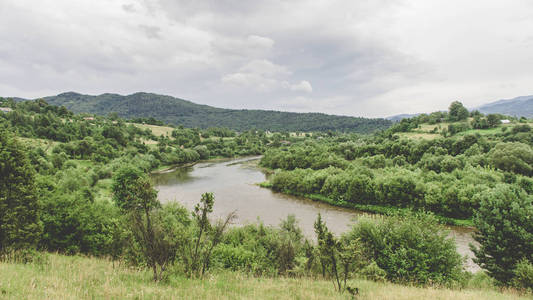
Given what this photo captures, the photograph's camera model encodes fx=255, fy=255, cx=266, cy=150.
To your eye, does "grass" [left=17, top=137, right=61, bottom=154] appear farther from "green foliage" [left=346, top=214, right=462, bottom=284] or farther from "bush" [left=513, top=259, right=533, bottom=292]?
"bush" [left=513, top=259, right=533, bottom=292]

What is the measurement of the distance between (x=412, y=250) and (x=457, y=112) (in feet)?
316

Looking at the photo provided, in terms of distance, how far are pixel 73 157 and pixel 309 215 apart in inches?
2404

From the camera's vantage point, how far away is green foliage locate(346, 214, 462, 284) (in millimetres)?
14469

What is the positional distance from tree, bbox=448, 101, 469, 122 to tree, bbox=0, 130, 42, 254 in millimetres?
108409

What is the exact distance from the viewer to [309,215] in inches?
1352

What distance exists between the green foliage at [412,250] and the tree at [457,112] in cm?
9171

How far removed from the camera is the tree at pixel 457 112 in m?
86.8

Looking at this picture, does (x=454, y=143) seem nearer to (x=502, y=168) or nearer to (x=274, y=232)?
(x=502, y=168)

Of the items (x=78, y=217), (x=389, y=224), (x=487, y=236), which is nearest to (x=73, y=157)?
(x=78, y=217)

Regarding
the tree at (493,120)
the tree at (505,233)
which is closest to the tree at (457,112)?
the tree at (493,120)

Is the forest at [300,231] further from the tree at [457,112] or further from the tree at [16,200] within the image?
the tree at [457,112]

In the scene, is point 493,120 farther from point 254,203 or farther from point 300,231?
point 300,231

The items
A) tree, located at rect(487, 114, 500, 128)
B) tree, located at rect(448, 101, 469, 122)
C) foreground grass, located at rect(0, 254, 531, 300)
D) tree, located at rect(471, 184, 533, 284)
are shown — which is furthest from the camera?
tree, located at rect(448, 101, 469, 122)

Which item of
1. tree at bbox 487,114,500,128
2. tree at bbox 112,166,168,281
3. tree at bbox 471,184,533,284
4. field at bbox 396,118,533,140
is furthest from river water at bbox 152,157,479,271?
tree at bbox 487,114,500,128
